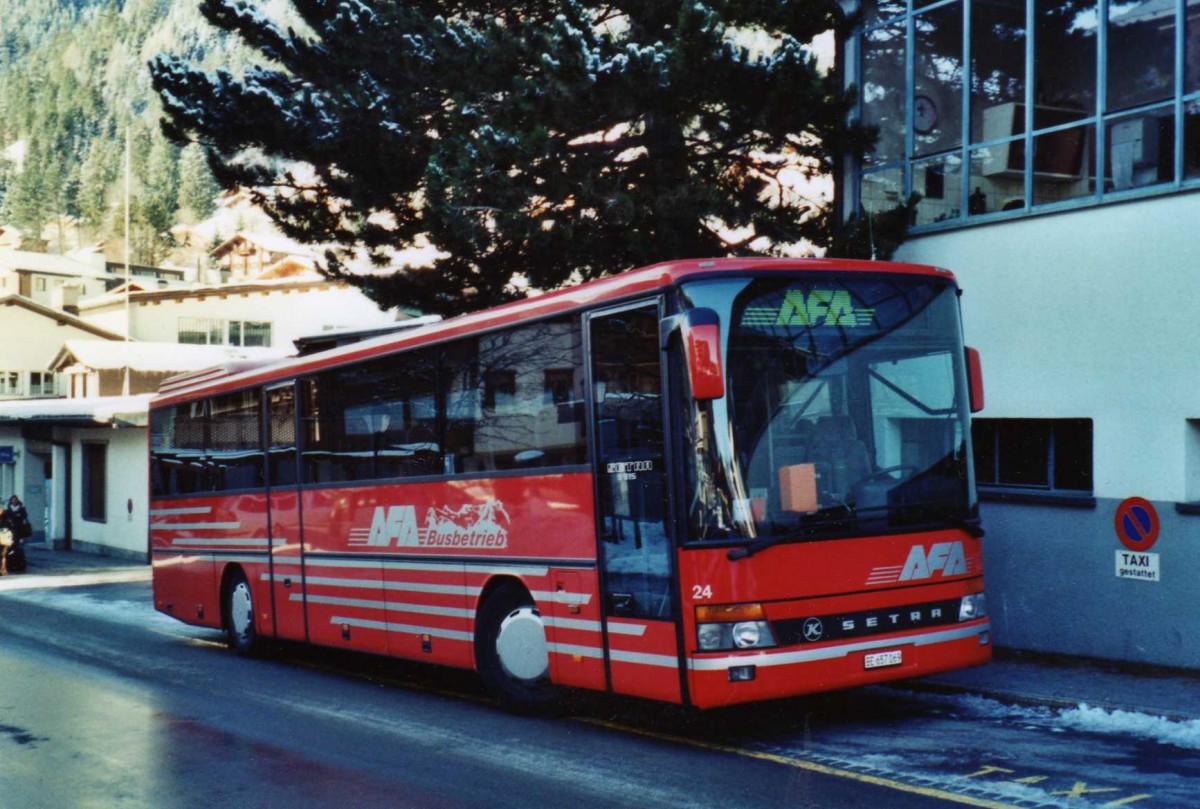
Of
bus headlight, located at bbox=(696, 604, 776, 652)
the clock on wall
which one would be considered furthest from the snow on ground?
the clock on wall

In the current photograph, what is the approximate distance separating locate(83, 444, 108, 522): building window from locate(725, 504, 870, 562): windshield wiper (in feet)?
103

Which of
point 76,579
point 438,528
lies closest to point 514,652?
point 438,528

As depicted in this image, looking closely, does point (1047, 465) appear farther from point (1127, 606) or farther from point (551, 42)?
point (551, 42)

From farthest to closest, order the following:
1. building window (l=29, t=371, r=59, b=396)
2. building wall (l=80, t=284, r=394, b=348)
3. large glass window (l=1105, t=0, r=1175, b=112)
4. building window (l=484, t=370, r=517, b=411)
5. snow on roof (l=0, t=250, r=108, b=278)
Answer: snow on roof (l=0, t=250, r=108, b=278) → building window (l=29, t=371, r=59, b=396) → building wall (l=80, t=284, r=394, b=348) → large glass window (l=1105, t=0, r=1175, b=112) → building window (l=484, t=370, r=517, b=411)

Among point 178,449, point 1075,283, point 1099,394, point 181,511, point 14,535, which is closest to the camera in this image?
point 1099,394

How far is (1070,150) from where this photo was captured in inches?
515

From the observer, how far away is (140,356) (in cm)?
5262

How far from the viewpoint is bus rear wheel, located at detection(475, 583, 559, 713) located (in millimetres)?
10125

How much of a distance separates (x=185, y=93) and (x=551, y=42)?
598 centimetres

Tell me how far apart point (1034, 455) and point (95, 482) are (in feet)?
100

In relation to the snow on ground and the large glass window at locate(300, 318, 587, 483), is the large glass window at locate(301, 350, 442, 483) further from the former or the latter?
the snow on ground

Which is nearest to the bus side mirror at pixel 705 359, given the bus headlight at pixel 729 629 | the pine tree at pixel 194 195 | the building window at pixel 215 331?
the bus headlight at pixel 729 629

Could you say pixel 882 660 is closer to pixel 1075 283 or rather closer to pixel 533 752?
pixel 533 752

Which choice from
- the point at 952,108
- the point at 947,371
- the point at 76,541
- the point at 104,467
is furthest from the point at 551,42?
the point at 76,541
